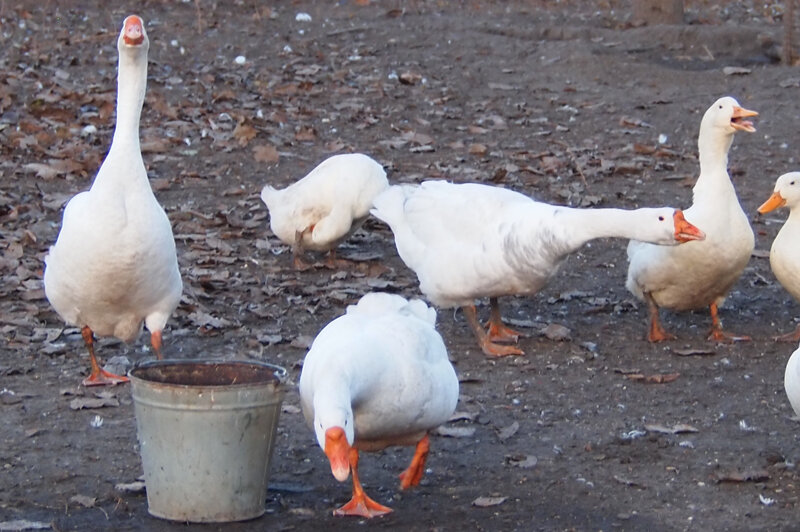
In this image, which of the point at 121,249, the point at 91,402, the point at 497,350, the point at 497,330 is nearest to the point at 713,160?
the point at 497,330

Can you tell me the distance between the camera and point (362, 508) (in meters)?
4.16

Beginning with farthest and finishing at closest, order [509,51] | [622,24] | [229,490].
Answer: [622,24] → [509,51] → [229,490]

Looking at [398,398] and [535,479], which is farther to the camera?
[535,479]

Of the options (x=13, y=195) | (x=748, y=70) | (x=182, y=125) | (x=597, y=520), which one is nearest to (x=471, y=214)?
(x=597, y=520)

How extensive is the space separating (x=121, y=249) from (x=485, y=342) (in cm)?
214

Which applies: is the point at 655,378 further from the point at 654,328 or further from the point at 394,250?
the point at 394,250

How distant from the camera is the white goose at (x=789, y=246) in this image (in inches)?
250

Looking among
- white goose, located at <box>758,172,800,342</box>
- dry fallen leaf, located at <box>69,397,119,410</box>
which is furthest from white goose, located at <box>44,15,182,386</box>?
white goose, located at <box>758,172,800,342</box>

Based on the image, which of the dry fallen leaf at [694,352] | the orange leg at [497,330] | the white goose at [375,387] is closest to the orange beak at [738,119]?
the dry fallen leaf at [694,352]

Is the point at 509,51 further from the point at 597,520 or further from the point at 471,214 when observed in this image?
the point at 597,520

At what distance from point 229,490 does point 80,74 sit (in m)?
9.11

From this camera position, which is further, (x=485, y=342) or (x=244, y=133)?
(x=244, y=133)

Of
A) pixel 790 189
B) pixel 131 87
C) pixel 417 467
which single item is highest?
pixel 131 87

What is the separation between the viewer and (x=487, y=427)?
17.4ft
